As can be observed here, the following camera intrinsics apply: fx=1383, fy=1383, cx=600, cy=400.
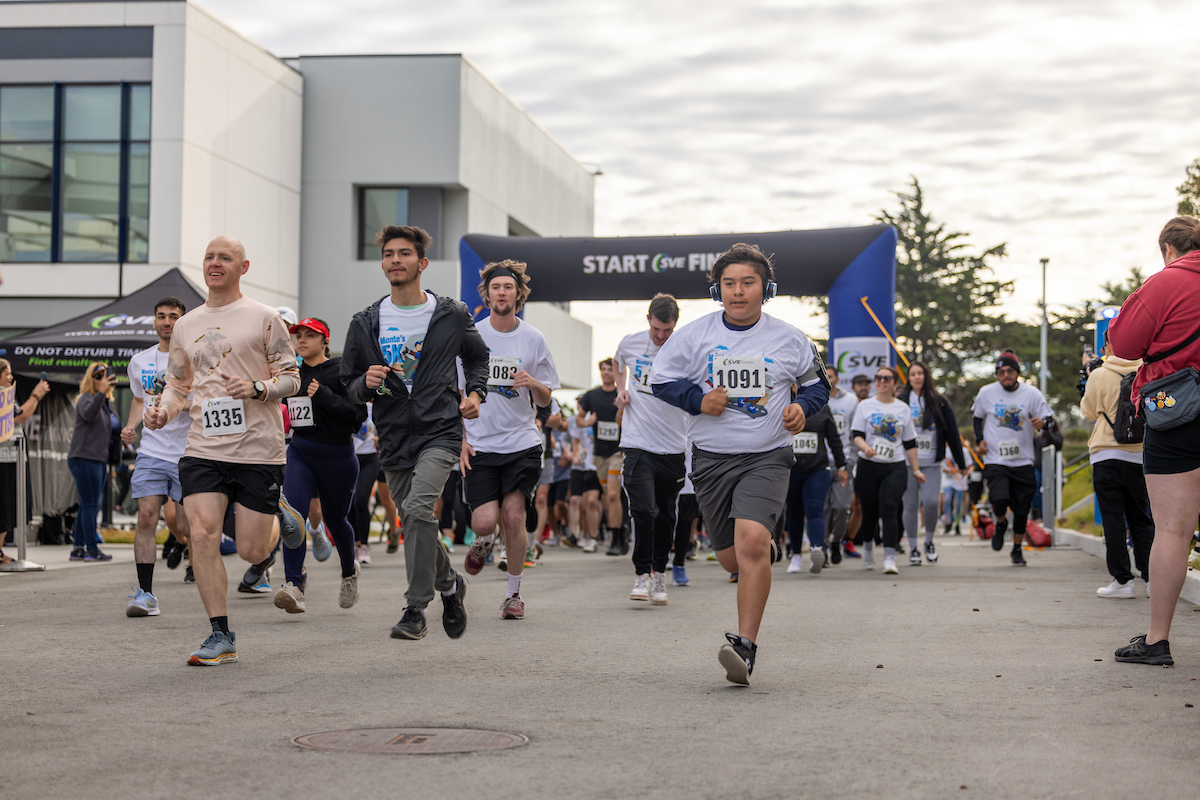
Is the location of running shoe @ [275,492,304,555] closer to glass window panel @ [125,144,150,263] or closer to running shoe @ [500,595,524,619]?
running shoe @ [500,595,524,619]

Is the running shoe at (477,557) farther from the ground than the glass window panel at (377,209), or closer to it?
closer to it

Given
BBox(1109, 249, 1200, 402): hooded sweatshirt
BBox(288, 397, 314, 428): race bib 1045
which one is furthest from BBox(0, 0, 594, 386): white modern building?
BBox(1109, 249, 1200, 402): hooded sweatshirt

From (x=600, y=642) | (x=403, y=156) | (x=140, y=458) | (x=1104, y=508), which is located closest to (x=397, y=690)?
(x=600, y=642)

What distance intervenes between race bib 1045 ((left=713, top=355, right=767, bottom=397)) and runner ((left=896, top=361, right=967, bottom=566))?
8.31 metres

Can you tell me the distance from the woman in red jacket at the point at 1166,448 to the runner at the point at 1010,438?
7210 mm

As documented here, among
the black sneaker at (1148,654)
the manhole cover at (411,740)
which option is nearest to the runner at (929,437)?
the black sneaker at (1148,654)

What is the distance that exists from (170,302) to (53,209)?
2315 cm

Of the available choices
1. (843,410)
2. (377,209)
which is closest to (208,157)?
(377,209)

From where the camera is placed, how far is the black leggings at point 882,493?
1285cm

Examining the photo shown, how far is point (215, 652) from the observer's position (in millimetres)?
6203

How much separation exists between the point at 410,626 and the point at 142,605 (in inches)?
101

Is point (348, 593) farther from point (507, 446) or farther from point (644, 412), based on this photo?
point (644, 412)

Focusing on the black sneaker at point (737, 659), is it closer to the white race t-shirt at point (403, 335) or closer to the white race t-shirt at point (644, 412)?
the white race t-shirt at point (403, 335)

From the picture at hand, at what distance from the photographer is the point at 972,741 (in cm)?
451
